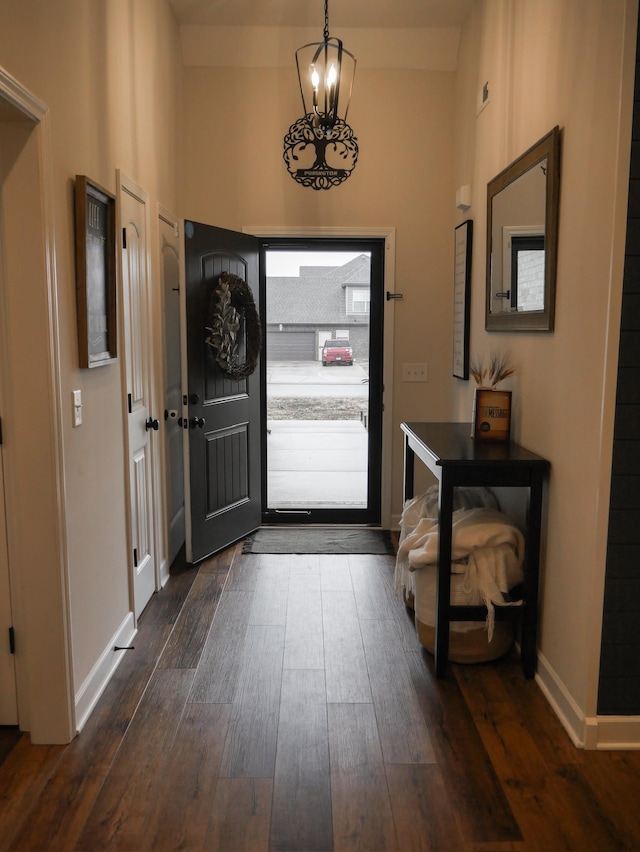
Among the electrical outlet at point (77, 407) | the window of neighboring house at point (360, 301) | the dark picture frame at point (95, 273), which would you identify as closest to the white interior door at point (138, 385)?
the dark picture frame at point (95, 273)

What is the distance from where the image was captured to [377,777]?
220cm

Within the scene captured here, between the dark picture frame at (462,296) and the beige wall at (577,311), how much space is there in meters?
0.99

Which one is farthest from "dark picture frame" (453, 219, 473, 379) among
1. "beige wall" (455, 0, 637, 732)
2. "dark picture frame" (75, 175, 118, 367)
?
"dark picture frame" (75, 175, 118, 367)

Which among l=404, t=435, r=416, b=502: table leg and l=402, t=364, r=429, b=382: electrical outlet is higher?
l=402, t=364, r=429, b=382: electrical outlet

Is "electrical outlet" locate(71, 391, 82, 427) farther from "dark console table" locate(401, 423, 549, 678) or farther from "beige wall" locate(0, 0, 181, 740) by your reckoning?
"dark console table" locate(401, 423, 549, 678)

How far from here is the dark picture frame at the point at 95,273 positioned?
2.48 meters

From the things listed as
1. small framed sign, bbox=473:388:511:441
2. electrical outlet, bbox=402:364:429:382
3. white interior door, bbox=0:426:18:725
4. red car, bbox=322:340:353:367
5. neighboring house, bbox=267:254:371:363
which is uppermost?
neighboring house, bbox=267:254:371:363

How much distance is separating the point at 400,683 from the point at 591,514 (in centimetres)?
105

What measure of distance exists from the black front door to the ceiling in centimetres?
133

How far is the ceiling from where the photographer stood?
4.18 meters

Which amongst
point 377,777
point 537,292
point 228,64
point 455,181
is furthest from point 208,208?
point 377,777

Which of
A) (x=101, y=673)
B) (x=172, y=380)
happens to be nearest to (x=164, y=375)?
(x=172, y=380)

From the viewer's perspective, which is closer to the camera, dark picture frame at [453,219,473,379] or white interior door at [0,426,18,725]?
white interior door at [0,426,18,725]

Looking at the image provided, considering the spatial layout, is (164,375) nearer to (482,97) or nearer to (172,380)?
(172,380)
